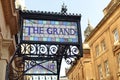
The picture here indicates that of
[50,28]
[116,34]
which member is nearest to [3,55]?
[50,28]

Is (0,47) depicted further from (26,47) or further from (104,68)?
(104,68)

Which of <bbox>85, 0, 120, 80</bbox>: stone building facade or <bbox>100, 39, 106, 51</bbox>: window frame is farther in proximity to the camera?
<bbox>100, 39, 106, 51</bbox>: window frame

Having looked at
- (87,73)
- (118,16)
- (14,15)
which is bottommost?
(87,73)

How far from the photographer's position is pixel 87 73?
1684 inches

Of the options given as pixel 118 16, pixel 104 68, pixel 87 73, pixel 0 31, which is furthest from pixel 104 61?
pixel 0 31

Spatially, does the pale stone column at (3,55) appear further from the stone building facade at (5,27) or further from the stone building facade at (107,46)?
the stone building facade at (107,46)

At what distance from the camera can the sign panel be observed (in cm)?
753

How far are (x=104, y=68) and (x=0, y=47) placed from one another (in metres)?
25.2

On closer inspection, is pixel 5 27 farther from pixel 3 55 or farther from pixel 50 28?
pixel 50 28

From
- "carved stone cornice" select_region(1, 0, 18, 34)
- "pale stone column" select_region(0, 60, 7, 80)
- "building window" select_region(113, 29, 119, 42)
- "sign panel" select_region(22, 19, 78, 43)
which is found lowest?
"pale stone column" select_region(0, 60, 7, 80)

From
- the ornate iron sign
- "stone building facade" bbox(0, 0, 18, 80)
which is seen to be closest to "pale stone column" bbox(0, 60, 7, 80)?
"stone building facade" bbox(0, 0, 18, 80)

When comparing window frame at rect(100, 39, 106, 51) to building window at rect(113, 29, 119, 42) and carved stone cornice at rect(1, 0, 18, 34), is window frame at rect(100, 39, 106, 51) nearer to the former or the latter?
building window at rect(113, 29, 119, 42)

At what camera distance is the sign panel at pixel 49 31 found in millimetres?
7527

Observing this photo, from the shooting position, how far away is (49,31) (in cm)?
757
